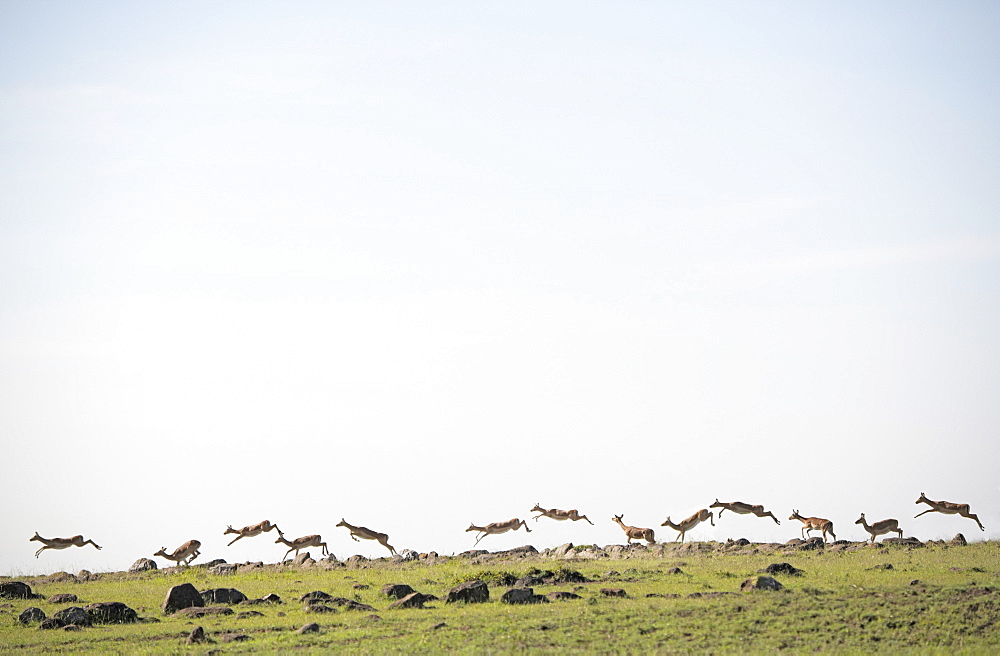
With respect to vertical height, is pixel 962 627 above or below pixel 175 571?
below

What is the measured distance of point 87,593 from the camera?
103 ft

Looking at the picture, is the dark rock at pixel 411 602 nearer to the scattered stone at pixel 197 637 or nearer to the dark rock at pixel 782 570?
the scattered stone at pixel 197 637

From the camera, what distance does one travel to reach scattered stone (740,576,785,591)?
25484 millimetres

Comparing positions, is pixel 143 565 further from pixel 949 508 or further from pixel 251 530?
pixel 949 508

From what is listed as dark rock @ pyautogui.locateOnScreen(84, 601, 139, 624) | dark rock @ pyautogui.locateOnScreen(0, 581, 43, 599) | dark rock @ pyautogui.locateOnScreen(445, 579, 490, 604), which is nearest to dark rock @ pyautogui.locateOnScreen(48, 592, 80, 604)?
dark rock @ pyautogui.locateOnScreen(0, 581, 43, 599)

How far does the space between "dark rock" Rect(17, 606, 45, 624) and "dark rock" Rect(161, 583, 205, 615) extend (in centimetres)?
280

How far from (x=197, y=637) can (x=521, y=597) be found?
759 centimetres

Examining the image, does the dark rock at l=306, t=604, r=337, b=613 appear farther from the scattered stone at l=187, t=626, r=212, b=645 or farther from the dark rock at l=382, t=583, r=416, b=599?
the scattered stone at l=187, t=626, r=212, b=645

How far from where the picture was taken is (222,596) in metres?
27.0

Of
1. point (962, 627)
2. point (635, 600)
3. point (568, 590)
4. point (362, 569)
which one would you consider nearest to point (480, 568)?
point (362, 569)

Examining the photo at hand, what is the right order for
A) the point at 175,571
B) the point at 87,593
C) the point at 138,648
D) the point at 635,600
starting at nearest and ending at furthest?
the point at 138,648 < the point at 635,600 < the point at 87,593 < the point at 175,571

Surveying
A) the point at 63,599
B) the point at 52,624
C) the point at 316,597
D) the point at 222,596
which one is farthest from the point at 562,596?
the point at 63,599

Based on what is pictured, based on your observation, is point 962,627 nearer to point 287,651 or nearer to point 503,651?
point 503,651

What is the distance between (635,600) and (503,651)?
6.22 metres
